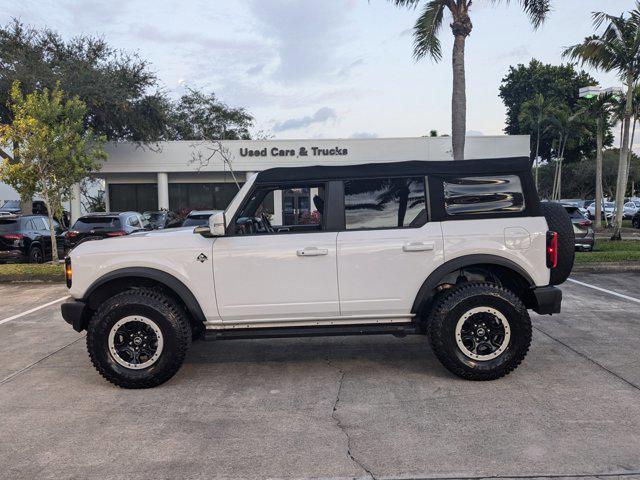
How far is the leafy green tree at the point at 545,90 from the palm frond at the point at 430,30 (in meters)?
35.0

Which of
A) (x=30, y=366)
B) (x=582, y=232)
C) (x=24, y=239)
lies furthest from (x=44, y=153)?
(x=582, y=232)

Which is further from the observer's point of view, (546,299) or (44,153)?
(44,153)

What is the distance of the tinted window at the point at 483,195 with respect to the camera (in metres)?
5.02

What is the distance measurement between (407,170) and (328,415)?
2.31 meters

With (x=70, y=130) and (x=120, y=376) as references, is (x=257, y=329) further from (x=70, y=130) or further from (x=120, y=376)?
(x=70, y=130)

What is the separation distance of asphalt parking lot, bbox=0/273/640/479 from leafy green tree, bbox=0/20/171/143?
797 inches

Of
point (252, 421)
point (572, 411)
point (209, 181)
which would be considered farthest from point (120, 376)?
point (209, 181)

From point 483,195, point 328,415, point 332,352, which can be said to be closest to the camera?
point 328,415

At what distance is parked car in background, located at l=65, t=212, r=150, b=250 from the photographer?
13.5 meters

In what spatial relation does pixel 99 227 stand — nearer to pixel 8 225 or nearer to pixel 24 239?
pixel 24 239

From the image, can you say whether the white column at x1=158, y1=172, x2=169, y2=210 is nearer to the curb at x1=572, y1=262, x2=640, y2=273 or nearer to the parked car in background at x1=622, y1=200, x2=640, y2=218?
the curb at x1=572, y1=262, x2=640, y2=273

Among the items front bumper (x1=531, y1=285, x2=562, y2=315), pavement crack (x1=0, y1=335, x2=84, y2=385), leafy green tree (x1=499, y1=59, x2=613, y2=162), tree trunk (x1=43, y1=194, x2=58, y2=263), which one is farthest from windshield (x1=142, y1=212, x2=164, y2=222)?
leafy green tree (x1=499, y1=59, x2=613, y2=162)

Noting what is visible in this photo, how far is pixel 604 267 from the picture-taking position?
12.0 m

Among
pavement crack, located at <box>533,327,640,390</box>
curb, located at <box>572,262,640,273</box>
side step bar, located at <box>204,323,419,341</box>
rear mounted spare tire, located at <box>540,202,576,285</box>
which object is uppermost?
rear mounted spare tire, located at <box>540,202,576,285</box>
